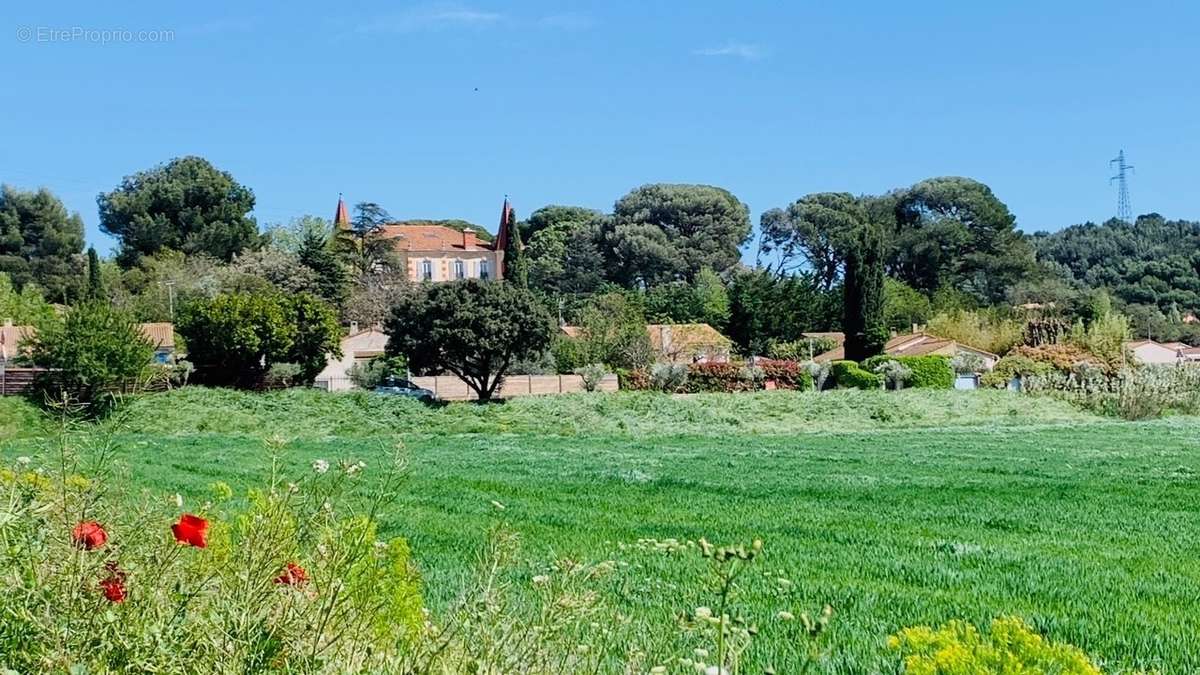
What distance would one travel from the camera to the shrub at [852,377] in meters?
39.7

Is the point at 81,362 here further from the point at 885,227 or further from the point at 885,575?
the point at 885,227

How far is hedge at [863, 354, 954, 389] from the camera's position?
131 feet

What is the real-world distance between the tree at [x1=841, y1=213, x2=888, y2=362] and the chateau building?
38995 millimetres

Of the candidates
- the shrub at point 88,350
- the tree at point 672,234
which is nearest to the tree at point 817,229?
the tree at point 672,234

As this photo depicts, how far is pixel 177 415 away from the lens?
29.2 m

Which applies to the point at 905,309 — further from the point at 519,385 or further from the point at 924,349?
the point at 519,385

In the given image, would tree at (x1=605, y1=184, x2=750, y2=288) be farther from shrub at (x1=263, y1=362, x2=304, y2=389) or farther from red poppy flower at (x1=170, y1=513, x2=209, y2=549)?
red poppy flower at (x1=170, y1=513, x2=209, y2=549)

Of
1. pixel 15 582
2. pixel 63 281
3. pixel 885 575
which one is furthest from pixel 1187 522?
pixel 63 281

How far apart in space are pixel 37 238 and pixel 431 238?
3042 centimetres

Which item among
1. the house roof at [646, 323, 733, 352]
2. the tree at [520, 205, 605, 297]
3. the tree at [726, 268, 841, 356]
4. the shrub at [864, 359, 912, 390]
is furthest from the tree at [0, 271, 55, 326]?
the shrub at [864, 359, 912, 390]

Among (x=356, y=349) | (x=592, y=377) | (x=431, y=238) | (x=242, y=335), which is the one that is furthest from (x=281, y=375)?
(x=431, y=238)

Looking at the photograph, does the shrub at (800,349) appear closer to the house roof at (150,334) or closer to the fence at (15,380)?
the house roof at (150,334)

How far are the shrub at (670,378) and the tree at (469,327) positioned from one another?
286 inches

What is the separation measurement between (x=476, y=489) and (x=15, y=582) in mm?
9313
